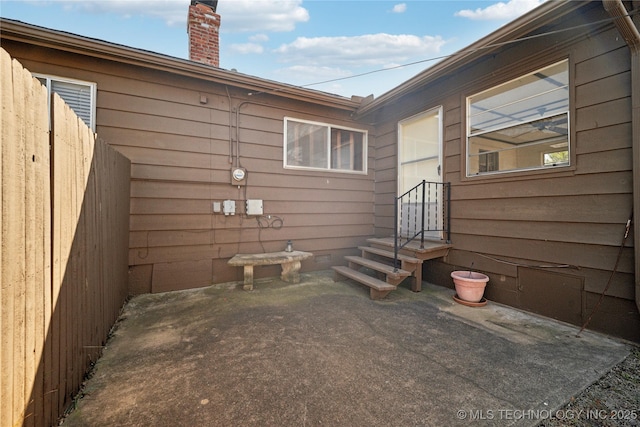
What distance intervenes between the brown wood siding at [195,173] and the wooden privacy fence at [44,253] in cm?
156

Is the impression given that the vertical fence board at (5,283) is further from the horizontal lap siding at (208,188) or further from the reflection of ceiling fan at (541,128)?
the reflection of ceiling fan at (541,128)

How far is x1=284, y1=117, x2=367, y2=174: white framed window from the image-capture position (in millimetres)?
4570

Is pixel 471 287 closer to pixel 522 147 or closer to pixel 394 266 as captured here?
pixel 394 266

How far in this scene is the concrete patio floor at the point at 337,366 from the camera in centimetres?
151

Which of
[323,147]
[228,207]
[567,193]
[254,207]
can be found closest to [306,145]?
[323,147]

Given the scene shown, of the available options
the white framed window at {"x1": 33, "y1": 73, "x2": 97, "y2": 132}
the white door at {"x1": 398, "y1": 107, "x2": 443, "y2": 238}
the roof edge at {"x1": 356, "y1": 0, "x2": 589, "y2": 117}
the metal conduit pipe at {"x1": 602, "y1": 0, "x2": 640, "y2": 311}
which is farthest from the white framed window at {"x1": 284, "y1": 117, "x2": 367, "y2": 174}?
the metal conduit pipe at {"x1": 602, "y1": 0, "x2": 640, "y2": 311}

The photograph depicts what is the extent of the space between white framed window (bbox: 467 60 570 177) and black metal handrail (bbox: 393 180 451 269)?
0.57m

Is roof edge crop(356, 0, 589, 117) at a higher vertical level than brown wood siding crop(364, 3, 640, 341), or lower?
higher

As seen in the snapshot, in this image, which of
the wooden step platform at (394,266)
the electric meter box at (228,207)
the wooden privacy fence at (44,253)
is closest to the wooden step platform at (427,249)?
the wooden step platform at (394,266)

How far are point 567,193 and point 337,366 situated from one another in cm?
288

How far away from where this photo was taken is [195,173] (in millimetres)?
3852

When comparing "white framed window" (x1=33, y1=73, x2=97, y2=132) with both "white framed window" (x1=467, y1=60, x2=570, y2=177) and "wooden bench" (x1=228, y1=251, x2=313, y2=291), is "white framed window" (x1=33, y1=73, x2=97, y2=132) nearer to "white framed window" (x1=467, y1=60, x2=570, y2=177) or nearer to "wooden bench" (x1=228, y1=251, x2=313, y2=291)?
"wooden bench" (x1=228, y1=251, x2=313, y2=291)

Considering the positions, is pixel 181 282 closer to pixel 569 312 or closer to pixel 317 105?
pixel 317 105

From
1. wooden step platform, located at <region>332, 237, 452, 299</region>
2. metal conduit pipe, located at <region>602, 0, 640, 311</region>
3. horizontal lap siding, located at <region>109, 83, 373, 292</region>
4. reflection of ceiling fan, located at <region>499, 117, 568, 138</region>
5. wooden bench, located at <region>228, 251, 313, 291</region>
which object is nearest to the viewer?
metal conduit pipe, located at <region>602, 0, 640, 311</region>
